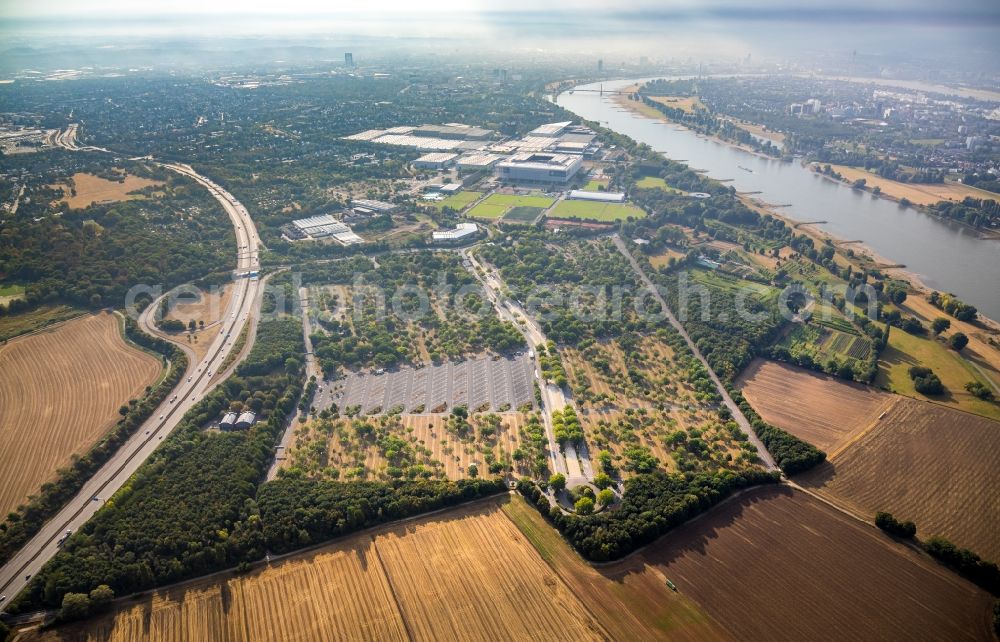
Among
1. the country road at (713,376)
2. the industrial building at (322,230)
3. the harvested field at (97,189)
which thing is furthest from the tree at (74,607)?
the harvested field at (97,189)

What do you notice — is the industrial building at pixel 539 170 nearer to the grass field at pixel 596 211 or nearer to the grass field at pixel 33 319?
the grass field at pixel 596 211

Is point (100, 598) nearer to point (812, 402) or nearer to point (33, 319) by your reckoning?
point (33, 319)

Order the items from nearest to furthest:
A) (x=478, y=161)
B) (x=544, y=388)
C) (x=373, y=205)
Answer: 1. (x=544, y=388)
2. (x=373, y=205)
3. (x=478, y=161)

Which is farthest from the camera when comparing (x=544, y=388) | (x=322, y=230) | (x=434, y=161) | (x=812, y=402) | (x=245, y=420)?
A: (x=434, y=161)

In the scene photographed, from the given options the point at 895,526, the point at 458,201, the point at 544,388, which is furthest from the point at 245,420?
the point at 458,201

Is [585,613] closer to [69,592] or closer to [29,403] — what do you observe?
[69,592]

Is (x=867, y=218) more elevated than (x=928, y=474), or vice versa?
(x=867, y=218)

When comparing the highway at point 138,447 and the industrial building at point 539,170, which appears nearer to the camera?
the highway at point 138,447
